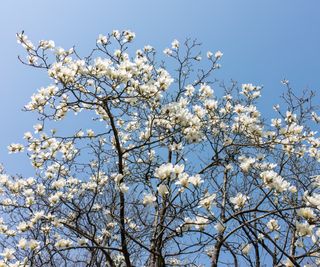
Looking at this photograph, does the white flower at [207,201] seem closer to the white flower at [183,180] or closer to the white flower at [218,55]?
the white flower at [183,180]

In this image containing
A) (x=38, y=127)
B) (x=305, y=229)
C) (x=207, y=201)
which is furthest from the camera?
(x=38, y=127)

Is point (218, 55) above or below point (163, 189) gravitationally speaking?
above

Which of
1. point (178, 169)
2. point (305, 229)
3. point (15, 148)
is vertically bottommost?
point (305, 229)

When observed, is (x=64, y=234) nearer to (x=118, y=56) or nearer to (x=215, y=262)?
(x=215, y=262)

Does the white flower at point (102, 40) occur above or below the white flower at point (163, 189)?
above

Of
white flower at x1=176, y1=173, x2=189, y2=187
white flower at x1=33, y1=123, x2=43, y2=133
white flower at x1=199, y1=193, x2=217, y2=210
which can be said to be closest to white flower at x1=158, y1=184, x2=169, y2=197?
white flower at x1=176, y1=173, x2=189, y2=187

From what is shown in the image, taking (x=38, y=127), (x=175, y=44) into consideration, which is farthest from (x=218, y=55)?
(x=38, y=127)

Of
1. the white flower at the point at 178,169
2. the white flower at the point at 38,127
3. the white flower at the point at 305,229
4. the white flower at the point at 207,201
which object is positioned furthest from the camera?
the white flower at the point at 38,127

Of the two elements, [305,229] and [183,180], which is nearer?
[305,229]

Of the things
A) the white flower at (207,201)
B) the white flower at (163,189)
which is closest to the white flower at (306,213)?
the white flower at (207,201)

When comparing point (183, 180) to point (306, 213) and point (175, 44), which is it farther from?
point (175, 44)

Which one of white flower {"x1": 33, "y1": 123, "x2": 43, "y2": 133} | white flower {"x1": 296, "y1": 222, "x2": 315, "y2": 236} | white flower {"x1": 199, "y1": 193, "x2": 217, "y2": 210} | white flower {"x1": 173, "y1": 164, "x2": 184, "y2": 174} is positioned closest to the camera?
white flower {"x1": 296, "y1": 222, "x2": 315, "y2": 236}

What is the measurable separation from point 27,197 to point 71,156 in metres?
0.78

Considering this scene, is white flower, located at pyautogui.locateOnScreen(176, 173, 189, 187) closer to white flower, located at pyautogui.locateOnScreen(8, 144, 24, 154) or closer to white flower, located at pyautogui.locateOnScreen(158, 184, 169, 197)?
white flower, located at pyautogui.locateOnScreen(158, 184, 169, 197)
